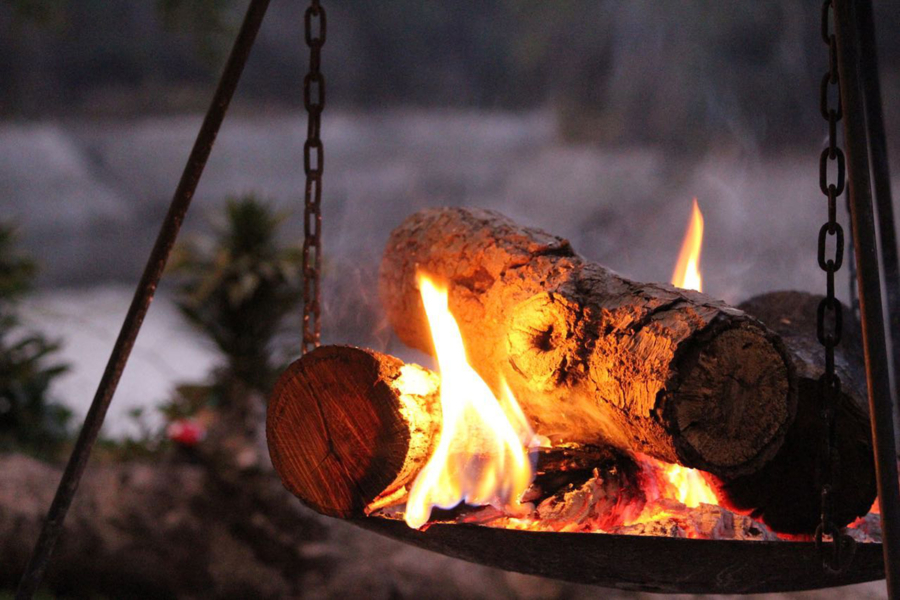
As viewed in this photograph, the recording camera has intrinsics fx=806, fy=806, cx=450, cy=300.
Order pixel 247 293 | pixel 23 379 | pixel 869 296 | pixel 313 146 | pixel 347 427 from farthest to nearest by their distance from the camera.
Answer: pixel 23 379 < pixel 247 293 < pixel 313 146 < pixel 347 427 < pixel 869 296

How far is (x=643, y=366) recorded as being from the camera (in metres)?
1.11

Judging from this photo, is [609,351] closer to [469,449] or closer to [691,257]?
[469,449]

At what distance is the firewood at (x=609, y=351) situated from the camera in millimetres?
1086

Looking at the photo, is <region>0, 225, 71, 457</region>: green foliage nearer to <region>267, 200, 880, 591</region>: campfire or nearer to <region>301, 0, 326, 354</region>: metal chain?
<region>301, 0, 326, 354</region>: metal chain

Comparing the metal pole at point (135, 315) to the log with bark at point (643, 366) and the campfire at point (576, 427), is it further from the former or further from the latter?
the log with bark at point (643, 366)

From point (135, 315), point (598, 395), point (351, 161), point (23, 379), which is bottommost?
point (598, 395)

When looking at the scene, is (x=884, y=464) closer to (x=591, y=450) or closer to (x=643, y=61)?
(x=591, y=450)

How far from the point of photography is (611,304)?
4.00ft

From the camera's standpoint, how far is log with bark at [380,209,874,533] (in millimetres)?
1089

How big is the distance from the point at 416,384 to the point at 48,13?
12.4 feet

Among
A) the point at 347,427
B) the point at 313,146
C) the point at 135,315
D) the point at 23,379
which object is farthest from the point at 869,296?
the point at 23,379

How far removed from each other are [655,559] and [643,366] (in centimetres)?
25

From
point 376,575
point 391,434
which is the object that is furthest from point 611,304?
point 376,575

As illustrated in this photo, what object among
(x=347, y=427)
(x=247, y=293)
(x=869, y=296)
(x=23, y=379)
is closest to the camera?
(x=869, y=296)
